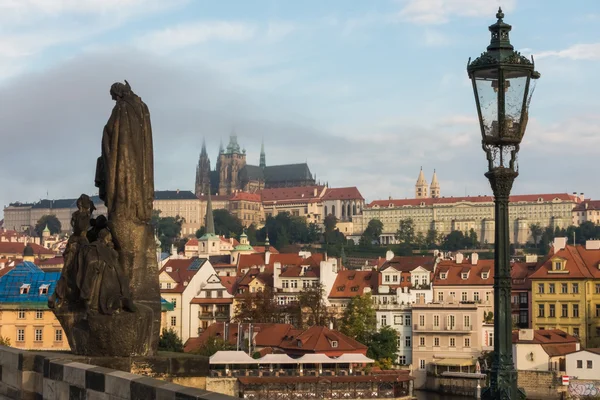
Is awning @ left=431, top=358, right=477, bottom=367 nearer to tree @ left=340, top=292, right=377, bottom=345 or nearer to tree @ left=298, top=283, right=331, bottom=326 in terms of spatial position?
tree @ left=340, top=292, right=377, bottom=345

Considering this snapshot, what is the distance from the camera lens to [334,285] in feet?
282

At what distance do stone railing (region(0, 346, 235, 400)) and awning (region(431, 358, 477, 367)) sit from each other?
2349 inches

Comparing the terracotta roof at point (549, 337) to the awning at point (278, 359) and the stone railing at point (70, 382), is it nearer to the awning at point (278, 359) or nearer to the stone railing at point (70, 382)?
the awning at point (278, 359)

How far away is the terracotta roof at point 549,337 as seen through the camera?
63.2 meters

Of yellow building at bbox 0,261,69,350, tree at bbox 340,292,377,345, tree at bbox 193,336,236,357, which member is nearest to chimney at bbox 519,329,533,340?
tree at bbox 340,292,377,345

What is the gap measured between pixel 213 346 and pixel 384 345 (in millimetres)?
11865

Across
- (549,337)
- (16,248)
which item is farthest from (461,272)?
(16,248)

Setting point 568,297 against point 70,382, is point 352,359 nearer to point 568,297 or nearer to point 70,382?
point 568,297

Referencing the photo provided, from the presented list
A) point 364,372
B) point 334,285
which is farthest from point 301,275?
point 364,372

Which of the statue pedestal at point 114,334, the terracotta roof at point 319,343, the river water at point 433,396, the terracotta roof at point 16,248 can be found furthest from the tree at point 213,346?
the terracotta roof at point 16,248

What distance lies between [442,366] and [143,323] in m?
61.6

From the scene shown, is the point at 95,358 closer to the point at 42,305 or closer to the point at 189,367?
the point at 189,367

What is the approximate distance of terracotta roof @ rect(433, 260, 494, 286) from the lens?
3137 inches

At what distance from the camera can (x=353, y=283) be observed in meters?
85.1
